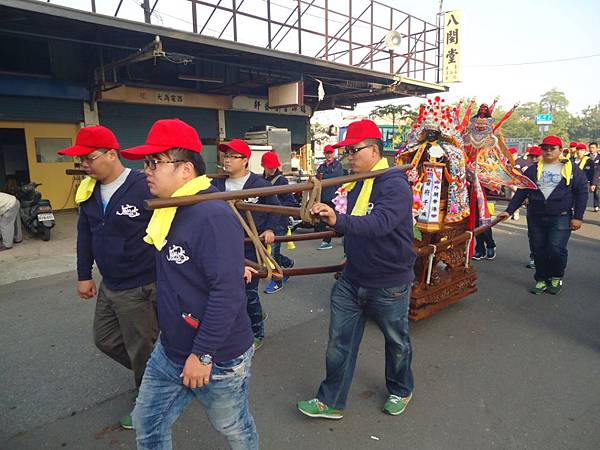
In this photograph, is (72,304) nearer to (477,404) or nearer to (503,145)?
(477,404)

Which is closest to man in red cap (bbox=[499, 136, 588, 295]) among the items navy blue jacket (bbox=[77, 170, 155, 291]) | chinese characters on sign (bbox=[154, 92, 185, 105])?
navy blue jacket (bbox=[77, 170, 155, 291])

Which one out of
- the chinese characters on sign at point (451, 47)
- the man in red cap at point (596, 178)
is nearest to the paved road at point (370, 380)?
the man in red cap at point (596, 178)

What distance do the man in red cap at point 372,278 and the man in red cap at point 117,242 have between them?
3.75 feet

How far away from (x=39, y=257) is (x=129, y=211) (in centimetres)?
563

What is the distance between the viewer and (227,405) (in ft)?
5.95

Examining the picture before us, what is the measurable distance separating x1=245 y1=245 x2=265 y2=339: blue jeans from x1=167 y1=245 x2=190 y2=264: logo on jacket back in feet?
5.69

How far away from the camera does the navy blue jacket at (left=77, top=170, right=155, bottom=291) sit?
8.03 feet

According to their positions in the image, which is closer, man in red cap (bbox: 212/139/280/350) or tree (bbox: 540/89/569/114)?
man in red cap (bbox: 212/139/280/350)

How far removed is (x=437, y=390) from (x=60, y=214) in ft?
32.2

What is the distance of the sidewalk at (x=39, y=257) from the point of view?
610 cm

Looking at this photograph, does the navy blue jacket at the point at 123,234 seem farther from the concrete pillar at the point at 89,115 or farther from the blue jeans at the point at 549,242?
the concrete pillar at the point at 89,115

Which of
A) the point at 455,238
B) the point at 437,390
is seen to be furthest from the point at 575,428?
the point at 455,238

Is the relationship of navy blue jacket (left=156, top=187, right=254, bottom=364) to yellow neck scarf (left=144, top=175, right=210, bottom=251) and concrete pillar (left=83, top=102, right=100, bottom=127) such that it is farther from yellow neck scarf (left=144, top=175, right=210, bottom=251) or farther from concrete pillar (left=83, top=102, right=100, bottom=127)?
concrete pillar (left=83, top=102, right=100, bottom=127)

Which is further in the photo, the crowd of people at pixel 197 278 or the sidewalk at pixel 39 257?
the sidewalk at pixel 39 257
